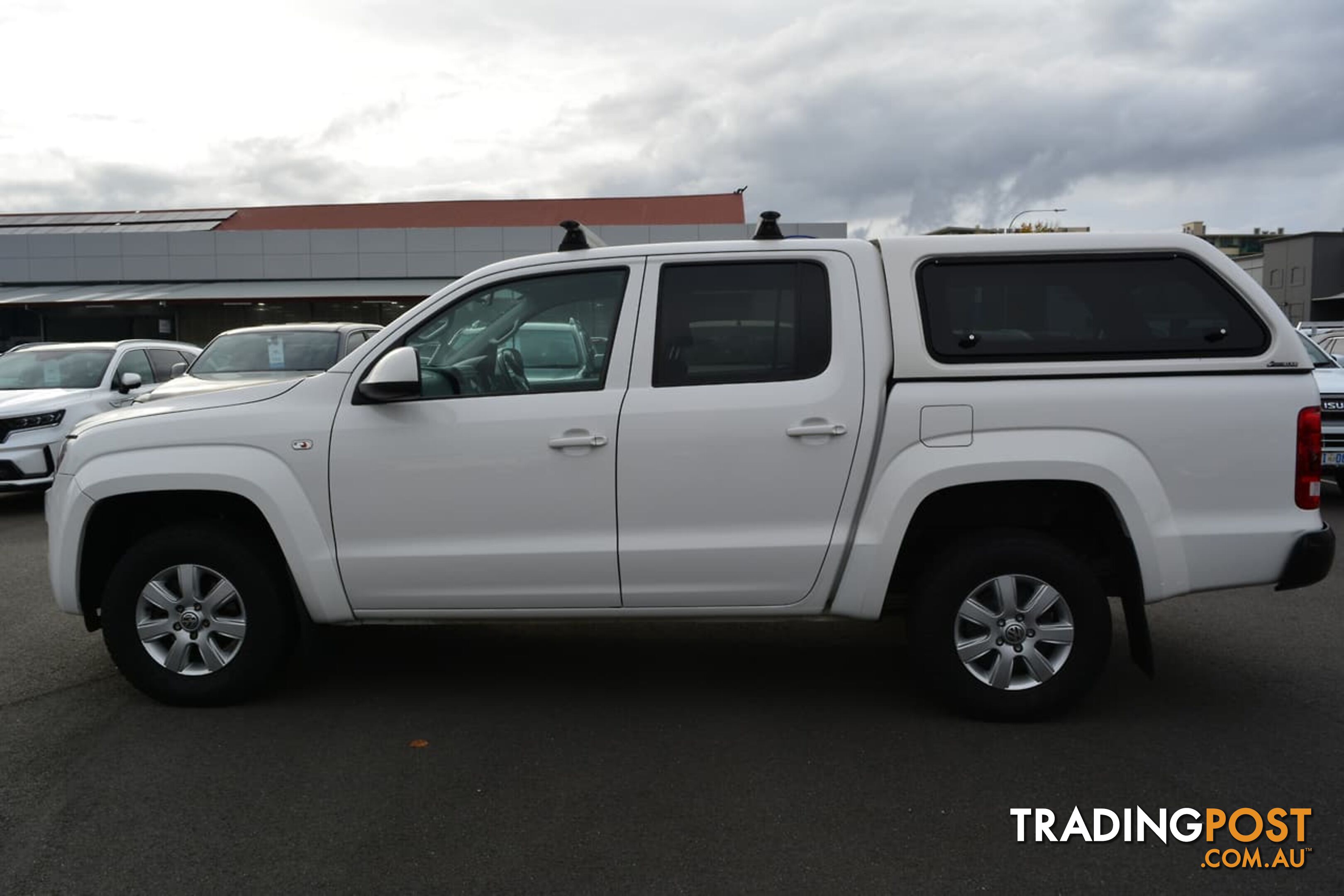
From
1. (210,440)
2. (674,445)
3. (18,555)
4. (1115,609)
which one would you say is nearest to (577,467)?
(674,445)

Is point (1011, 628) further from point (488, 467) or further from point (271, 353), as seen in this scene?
point (271, 353)

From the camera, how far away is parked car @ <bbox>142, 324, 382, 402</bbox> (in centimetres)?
1059

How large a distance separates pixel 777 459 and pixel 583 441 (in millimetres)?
780

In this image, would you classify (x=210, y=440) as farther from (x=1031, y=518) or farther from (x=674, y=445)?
(x=1031, y=518)

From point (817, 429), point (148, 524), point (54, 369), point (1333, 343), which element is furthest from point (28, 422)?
point (1333, 343)

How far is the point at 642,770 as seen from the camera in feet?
13.6

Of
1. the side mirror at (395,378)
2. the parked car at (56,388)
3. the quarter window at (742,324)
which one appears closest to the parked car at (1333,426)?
the quarter window at (742,324)

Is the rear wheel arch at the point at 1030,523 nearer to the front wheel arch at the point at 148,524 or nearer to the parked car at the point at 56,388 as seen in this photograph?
the front wheel arch at the point at 148,524

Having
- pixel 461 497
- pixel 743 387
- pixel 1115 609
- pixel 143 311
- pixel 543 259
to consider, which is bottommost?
pixel 1115 609

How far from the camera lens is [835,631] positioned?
612 cm

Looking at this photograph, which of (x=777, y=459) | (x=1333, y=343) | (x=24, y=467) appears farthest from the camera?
(x=1333, y=343)

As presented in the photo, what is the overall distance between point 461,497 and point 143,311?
1303 inches

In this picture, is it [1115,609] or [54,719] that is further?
[1115,609]

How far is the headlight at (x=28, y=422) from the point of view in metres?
10.8
